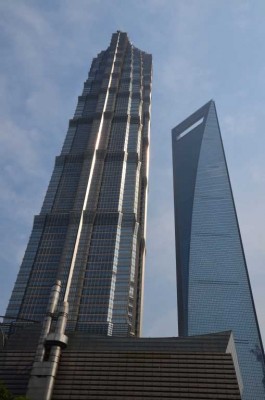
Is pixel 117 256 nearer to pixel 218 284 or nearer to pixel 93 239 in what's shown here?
pixel 93 239

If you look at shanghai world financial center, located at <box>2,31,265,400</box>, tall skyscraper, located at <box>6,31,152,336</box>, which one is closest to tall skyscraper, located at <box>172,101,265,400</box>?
shanghai world financial center, located at <box>2,31,265,400</box>

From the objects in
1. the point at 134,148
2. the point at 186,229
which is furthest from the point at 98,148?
the point at 186,229

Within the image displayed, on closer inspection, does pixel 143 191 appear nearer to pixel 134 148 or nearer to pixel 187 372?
pixel 134 148

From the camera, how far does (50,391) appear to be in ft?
242

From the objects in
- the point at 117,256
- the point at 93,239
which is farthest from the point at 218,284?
the point at 93,239

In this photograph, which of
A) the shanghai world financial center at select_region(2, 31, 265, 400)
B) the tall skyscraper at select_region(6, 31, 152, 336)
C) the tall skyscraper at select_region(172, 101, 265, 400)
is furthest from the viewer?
the tall skyscraper at select_region(172, 101, 265, 400)

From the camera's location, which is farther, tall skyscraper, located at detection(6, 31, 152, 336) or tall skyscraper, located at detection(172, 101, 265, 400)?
tall skyscraper, located at detection(172, 101, 265, 400)

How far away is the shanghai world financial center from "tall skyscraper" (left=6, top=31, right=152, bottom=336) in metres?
0.35

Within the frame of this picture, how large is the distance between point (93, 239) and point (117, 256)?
1249 centimetres

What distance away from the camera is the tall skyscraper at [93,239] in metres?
139

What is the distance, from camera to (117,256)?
5940 inches

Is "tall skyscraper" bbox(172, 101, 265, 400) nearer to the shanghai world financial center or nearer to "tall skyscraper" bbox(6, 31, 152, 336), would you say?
the shanghai world financial center

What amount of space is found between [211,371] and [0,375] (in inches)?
1499

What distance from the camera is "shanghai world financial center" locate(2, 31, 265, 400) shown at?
463 feet
